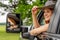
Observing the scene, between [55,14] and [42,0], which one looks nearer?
[55,14]

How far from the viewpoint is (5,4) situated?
21.5 meters

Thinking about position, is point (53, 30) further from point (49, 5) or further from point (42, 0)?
point (42, 0)

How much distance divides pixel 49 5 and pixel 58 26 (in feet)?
1.58

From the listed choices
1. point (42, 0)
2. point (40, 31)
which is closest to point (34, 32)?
point (40, 31)

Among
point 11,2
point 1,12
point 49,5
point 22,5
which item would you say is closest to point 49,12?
point 49,5

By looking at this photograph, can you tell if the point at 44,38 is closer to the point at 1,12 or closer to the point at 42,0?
the point at 42,0

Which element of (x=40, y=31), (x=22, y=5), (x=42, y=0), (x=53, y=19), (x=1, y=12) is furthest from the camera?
(x=1, y=12)

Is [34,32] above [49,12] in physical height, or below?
below

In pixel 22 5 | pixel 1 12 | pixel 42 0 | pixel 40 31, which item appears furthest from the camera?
pixel 1 12

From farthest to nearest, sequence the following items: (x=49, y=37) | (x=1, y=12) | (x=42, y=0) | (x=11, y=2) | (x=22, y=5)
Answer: (x=1, y=12), (x=11, y=2), (x=22, y=5), (x=42, y=0), (x=49, y=37)

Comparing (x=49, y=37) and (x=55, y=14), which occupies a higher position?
(x=55, y=14)

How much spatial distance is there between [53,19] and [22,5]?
47.3 ft

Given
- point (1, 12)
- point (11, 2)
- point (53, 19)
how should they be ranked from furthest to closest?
point (1, 12) → point (11, 2) → point (53, 19)

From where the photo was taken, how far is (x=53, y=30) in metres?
3.22
